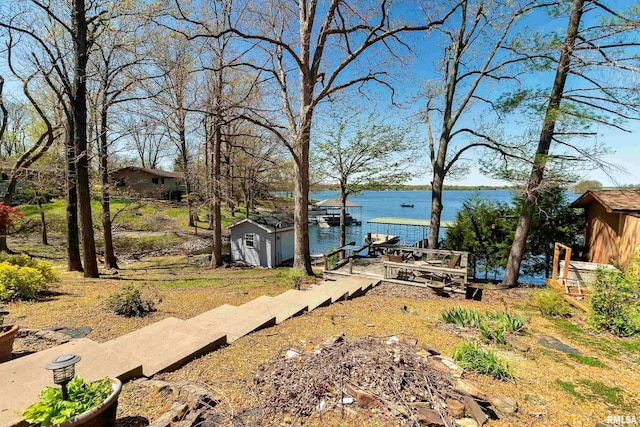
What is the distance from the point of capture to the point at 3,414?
7.79ft

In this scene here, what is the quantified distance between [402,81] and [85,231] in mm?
12886

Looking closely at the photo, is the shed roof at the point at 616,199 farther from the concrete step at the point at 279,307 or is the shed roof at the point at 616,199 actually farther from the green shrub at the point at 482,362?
the concrete step at the point at 279,307

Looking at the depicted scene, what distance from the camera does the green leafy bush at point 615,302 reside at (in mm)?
5348

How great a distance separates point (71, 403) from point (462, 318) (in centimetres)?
558

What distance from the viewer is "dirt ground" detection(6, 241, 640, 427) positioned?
2941 mm

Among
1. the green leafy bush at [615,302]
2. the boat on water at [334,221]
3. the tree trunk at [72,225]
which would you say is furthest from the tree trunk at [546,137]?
the boat on water at [334,221]

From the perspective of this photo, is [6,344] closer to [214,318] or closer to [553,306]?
[214,318]

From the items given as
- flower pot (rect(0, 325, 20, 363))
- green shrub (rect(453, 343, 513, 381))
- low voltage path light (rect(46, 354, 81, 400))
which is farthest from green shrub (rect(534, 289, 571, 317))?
flower pot (rect(0, 325, 20, 363))

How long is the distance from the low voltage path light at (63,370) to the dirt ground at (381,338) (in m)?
0.74

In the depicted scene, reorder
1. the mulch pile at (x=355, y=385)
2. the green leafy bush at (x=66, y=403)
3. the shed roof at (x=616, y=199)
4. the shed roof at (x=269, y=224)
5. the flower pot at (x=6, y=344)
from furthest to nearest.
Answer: the shed roof at (x=269, y=224)
the shed roof at (x=616, y=199)
the flower pot at (x=6, y=344)
the mulch pile at (x=355, y=385)
the green leafy bush at (x=66, y=403)

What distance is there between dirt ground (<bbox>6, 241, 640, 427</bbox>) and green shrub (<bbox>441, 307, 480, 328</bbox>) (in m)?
0.18

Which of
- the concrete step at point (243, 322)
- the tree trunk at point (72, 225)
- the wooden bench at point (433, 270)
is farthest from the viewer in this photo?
the tree trunk at point (72, 225)

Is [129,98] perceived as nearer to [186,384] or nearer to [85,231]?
[85,231]

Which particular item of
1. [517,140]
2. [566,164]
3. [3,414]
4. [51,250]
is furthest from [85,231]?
[566,164]
